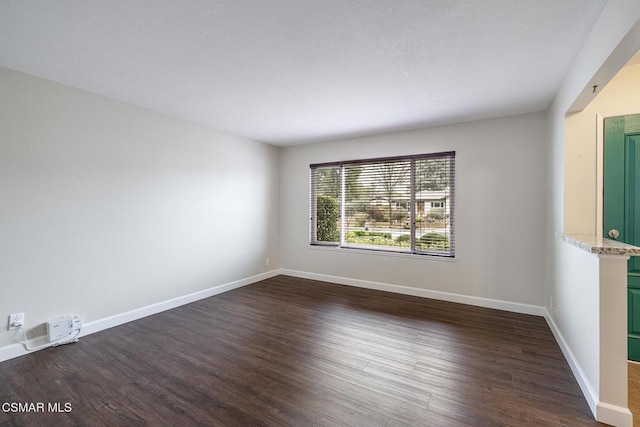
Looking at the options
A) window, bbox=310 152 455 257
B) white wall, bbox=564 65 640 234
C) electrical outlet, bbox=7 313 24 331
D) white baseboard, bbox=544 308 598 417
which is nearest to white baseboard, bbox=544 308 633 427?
white baseboard, bbox=544 308 598 417

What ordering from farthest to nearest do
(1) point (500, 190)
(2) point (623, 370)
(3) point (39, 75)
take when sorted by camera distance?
(1) point (500, 190)
(3) point (39, 75)
(2) point (623, 370)

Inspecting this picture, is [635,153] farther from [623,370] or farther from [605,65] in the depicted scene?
[623,370]

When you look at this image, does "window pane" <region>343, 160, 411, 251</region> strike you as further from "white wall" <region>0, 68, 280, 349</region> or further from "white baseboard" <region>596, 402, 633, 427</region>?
"white baseboard" <region>596, 402, 633, 427</region>

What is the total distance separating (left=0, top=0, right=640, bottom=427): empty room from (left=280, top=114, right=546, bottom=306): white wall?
0.03 meters

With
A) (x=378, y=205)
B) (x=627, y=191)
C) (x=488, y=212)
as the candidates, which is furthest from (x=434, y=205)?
(x=627, y=191)

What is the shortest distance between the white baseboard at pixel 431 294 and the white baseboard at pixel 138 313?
1.31 metres

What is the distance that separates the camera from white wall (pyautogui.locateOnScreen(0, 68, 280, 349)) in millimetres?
2543

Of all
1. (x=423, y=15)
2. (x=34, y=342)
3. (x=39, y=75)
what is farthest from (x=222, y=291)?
(x=423, y=15)

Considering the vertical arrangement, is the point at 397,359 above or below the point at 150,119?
below

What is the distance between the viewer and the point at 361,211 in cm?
484

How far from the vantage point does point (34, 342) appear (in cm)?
261

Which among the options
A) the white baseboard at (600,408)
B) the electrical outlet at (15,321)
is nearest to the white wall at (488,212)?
the white baseboard at (600,408)

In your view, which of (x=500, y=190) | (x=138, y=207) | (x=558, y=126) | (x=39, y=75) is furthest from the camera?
(x=500, y=190)

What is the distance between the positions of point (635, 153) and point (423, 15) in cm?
231
